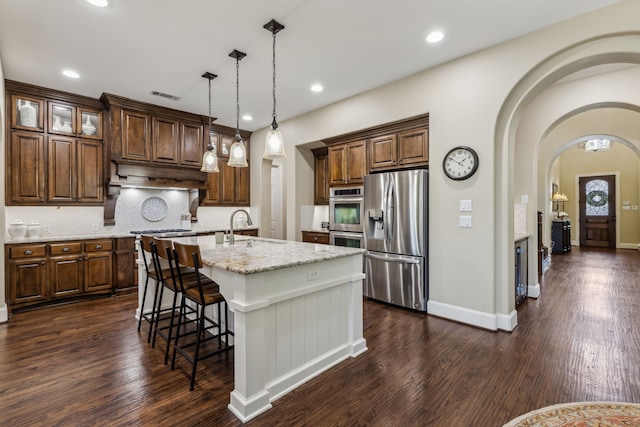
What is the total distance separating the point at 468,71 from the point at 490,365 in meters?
2.88

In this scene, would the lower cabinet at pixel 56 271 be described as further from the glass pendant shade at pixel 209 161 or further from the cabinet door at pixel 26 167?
the glass pendant shade at pixel 209 161

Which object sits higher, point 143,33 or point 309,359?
point 143,33

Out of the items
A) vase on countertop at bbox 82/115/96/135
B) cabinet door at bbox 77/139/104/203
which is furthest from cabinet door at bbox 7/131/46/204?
vase on countertop at bbox 82/115/96/135

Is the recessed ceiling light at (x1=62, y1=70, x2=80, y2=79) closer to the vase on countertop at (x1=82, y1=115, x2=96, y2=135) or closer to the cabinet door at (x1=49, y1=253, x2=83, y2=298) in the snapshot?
the vase on countertop at (x1=82, y1=115, x2=96, y2=135)

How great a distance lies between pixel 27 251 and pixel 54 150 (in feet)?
4.62

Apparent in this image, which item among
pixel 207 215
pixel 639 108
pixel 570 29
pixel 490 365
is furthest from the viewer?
pixel 207 215

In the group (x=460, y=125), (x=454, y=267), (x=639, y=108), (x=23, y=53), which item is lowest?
(x=454, y=267)

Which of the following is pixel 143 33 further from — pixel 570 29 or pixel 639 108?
pixel 639 108


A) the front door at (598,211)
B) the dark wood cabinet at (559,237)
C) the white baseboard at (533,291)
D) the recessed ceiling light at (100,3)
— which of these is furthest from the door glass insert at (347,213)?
the front door at (598,211)

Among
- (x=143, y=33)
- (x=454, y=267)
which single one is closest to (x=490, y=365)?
(x=454, y=267)

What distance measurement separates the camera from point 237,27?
2859mm

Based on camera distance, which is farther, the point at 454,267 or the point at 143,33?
the point at 454,267

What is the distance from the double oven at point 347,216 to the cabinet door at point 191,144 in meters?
2.48

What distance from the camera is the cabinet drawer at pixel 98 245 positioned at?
14.1 ft
